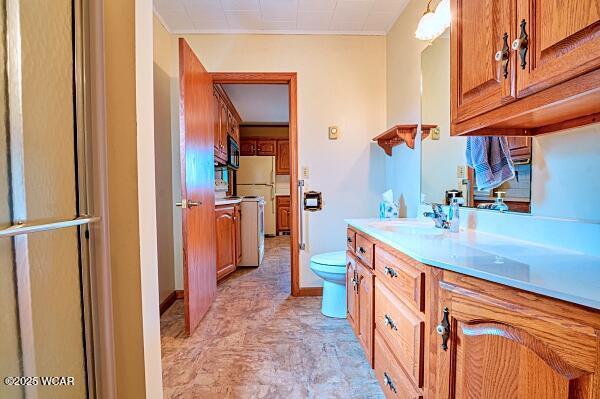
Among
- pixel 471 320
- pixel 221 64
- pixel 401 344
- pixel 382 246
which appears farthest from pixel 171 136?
pixel 471 320

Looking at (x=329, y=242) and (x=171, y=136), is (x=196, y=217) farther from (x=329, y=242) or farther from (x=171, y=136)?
(x=329, y=242)

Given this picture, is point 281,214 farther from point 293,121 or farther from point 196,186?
point 196,186

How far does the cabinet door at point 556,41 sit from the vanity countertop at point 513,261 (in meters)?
0.46

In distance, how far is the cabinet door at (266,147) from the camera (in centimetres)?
635

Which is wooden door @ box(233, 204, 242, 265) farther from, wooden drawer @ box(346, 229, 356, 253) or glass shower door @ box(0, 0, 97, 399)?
glass shower door @ box(0, 0, 97, 399)

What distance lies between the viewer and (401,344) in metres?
1.16

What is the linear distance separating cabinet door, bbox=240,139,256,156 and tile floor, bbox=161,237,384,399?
4.03 metres

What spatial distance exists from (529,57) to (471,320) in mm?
711

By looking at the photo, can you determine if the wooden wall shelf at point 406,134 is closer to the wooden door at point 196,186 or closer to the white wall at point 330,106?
the white wall at point 330,106

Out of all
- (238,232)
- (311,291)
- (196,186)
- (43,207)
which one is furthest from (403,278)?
(238,232)

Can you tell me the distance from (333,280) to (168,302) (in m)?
1.45

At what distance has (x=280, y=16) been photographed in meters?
2.42

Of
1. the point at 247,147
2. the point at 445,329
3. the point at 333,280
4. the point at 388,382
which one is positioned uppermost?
the point at 247,147

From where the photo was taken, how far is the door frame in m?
2.67
